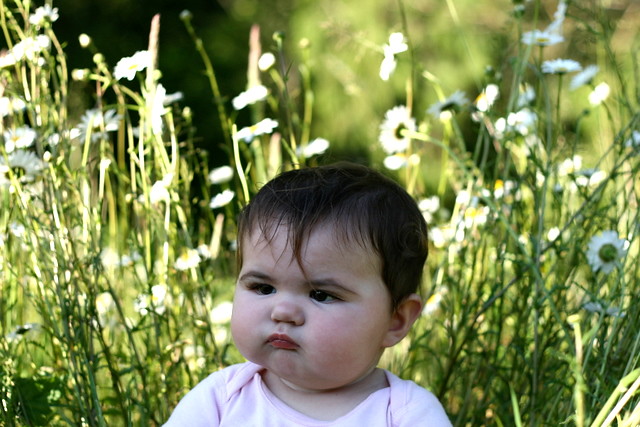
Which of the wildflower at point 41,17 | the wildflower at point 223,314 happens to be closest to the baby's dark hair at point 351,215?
the wildflower at point 41,17

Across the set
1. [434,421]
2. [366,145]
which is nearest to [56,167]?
[434,421]

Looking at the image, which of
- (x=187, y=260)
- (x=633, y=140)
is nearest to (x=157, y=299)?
(x=187, y=260)

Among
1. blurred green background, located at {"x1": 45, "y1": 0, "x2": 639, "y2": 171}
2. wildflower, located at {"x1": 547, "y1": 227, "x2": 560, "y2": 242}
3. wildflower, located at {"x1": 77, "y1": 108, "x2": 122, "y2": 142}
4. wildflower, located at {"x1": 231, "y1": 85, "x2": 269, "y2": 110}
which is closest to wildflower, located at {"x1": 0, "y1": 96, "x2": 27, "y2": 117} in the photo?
wildflower, located at {"x1": 77, "y1": 108, "x2": 122, "y2": 142}

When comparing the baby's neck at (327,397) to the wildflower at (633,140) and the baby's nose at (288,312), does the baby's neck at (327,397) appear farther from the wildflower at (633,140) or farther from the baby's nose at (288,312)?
the wildflower at (633,140)

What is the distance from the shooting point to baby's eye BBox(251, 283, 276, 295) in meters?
1.44

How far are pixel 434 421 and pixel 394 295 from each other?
0.63ft

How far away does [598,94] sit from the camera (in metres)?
2.28

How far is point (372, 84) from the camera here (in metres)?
6.29

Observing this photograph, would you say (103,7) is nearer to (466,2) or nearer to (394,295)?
(466,2)

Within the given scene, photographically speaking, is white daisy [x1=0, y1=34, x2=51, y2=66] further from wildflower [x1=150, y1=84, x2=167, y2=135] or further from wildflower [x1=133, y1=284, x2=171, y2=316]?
wildflower [x1=133, y1=284, x2=171, y2=316]

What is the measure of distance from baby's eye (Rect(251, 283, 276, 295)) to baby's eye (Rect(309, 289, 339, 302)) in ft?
0.21

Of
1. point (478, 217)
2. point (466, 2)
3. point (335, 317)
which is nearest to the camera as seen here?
point (335, 317)

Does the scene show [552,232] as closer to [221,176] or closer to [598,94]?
[598,94]

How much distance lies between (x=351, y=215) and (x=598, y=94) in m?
1.08
